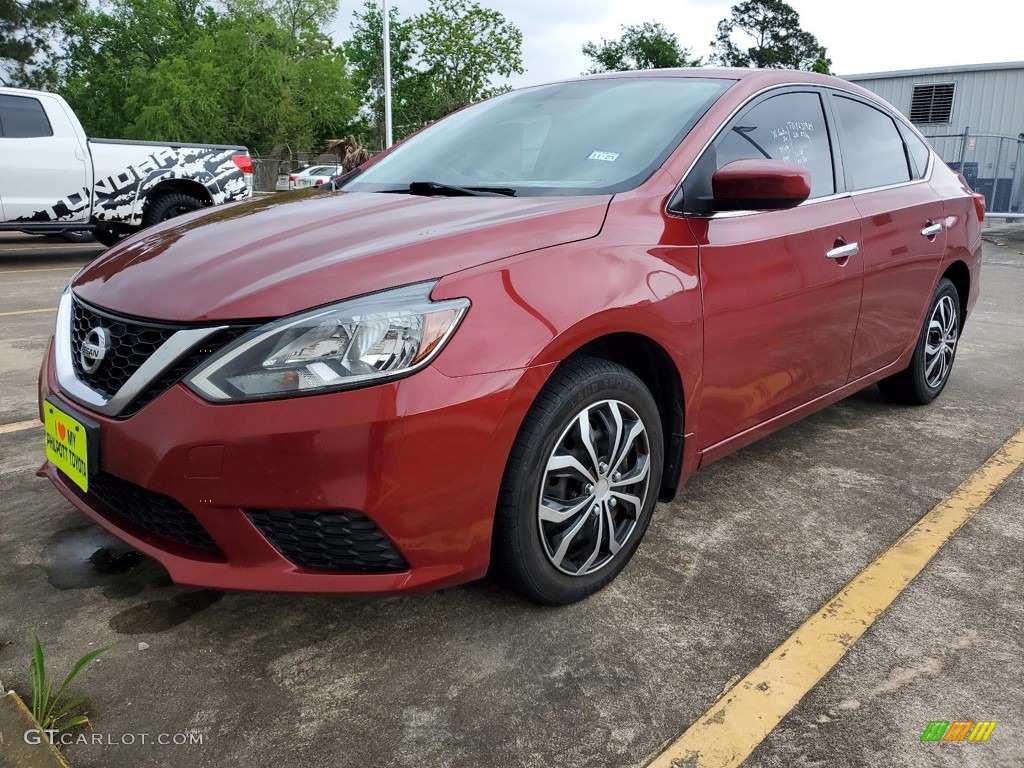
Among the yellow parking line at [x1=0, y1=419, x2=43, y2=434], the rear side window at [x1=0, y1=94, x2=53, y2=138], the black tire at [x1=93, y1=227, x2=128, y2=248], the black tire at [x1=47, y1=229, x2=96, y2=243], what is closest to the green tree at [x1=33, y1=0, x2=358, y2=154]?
the black tire at [x1=47, y1=229, x2=96, y2=243]

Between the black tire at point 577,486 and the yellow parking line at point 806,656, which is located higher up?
the black tire at point 577,486

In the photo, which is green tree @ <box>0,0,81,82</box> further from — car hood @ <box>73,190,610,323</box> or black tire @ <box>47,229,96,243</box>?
car hood @ <box>73,190,610,323</box>

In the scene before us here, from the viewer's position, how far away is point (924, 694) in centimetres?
184

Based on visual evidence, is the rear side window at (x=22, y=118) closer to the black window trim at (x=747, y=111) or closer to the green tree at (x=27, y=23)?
the black window trim at (x=747, y=111)

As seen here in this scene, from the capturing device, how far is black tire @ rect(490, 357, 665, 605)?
6.35ft

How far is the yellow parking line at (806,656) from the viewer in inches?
66.1

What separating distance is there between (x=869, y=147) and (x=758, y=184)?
1422mm

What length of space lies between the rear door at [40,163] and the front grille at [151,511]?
7.73 metres

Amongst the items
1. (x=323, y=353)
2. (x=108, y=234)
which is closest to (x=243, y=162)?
(x=108, y=234)

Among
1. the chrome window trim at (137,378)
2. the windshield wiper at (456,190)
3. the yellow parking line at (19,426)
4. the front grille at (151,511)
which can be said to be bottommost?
the yellow parking line at (19,426)

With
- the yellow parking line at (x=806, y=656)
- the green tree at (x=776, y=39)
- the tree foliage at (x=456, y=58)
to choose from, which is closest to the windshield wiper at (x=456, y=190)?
the yellow parking line at (x=806, y=656)

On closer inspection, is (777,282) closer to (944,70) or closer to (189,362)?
(189,362)

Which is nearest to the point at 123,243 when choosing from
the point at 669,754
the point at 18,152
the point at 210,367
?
the point at 210,367

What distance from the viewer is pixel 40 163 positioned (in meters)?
8.37
